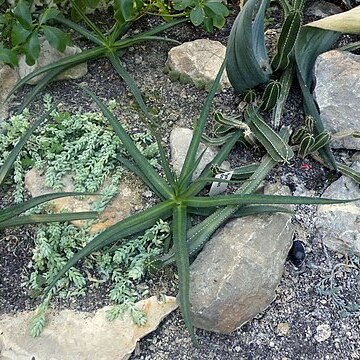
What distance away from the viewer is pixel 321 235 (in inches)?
92.4

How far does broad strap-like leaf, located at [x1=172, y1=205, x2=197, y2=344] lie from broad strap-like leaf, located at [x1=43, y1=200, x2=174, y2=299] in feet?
0.15

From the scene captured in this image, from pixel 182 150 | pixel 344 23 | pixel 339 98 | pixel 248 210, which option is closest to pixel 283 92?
pixel 339 98

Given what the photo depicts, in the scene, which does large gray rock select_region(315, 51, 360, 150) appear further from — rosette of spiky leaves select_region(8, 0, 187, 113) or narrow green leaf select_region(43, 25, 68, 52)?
narrow green leaf select_region(43, 25, 68, 52)

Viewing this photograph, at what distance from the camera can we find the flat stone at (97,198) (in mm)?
2270

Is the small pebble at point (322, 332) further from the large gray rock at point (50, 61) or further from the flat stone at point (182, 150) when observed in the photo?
the large gray rock at point (50, 61)

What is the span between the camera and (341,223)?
7.64 feet

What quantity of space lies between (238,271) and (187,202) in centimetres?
27

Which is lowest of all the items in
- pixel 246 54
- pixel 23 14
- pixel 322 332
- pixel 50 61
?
pixel 322 332

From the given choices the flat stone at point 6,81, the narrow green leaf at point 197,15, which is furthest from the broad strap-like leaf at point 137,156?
the flat stone at point 6,81

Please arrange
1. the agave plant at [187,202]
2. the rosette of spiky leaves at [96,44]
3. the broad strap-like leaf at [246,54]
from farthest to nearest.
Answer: the rosette of spiky leaves at [96,44] < the broad strap-like leaf at [246,54] < the agave plant at [187,202]

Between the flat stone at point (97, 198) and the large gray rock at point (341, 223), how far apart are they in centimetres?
62

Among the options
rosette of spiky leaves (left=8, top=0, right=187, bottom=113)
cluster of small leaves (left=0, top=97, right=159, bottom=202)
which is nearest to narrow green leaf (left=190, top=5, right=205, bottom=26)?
rosette of spiky leaves (left=8, top=0, right=187, bottom=113)

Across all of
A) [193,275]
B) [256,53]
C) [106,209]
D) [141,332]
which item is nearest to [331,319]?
[193,275]

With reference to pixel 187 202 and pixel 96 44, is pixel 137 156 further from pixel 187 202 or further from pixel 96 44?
pixel 96 44
